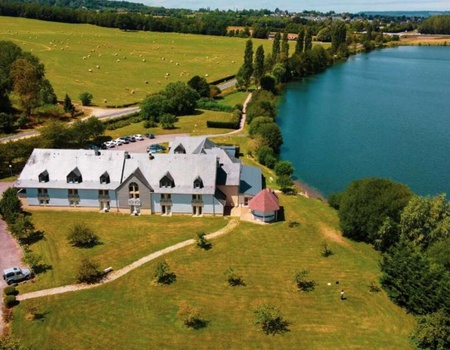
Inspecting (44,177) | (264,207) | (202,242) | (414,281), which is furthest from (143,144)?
(414,281)

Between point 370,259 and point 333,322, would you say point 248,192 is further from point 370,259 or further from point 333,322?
point 333,322

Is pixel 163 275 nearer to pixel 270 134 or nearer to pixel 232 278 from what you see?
pixel 232 278

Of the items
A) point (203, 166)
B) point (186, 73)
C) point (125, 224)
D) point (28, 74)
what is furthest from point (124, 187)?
point (186, 73)

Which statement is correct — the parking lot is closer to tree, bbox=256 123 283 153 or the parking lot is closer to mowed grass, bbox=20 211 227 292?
tree, bbox=256 123 283 153

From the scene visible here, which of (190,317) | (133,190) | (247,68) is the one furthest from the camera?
(247,68)

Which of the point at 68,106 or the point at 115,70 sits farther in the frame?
the point at 115,70

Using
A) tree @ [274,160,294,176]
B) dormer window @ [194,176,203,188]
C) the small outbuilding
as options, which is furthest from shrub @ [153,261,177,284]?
tree @ [274,160,294,176]
